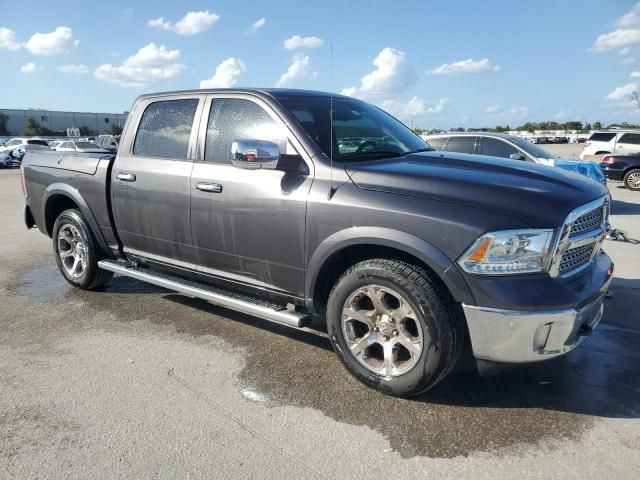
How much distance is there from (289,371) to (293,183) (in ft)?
4.26

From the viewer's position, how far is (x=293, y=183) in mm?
3525

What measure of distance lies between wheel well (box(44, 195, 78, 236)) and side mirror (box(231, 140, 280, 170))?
2.88m

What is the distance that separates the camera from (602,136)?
67.7 feet

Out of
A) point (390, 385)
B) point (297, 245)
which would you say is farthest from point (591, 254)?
point (297, 245)

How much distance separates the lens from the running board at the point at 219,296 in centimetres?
358

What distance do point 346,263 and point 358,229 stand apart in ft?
1.28

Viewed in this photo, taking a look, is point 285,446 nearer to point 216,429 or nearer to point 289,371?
point 216,429

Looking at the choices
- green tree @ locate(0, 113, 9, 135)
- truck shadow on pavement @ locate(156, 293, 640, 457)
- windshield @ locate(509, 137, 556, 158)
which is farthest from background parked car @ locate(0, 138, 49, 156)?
green tree @ locate(0, 113, 9, 135)

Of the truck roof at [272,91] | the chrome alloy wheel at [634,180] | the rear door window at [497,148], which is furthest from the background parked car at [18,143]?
the truck roof at [272,91]

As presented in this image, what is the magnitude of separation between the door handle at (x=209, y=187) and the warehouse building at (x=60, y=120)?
9311 centimetres

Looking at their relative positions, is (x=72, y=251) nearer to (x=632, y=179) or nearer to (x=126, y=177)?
(x=126, y=177)

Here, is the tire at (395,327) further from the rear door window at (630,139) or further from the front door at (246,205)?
the rear door window at (630,139)

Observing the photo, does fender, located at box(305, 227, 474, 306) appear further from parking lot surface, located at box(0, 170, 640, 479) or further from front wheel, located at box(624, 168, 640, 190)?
front wheel, located at box(624, 168, 640, 190)

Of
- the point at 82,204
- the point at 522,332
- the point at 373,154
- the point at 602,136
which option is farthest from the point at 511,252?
the point at 602,136
